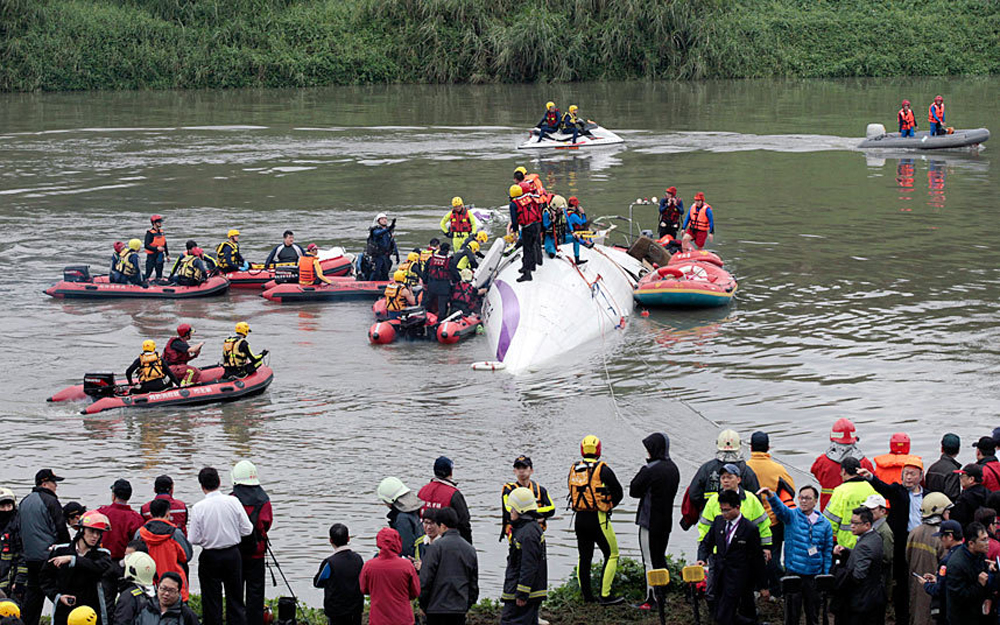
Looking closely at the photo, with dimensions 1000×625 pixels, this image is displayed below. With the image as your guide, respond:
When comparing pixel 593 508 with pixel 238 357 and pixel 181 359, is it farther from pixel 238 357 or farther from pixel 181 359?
pixel 181 359

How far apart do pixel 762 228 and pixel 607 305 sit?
10760mm

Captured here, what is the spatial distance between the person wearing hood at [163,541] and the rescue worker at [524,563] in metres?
2.35

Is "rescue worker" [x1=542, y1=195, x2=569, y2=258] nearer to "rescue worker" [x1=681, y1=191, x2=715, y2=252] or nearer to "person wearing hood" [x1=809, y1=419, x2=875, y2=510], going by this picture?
"rescue worker" [x1=681, y1=191, x2=715, y2=252]

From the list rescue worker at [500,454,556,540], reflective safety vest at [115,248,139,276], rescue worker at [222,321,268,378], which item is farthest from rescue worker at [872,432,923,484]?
reflective safety vest at [115,248,139,276]

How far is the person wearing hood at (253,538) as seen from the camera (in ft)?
33.6

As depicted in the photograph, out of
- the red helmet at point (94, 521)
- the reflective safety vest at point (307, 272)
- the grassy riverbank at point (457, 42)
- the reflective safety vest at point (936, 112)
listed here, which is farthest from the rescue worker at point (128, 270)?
the grassy riverbank at point (457, 42)

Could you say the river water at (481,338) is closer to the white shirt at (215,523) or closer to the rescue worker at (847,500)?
the white shirt at (215,523)

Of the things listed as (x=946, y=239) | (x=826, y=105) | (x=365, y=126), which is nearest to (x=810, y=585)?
(x=946, y=239)

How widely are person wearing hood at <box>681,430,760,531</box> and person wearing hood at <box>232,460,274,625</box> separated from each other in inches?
131

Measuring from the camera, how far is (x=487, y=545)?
13047 millimetres

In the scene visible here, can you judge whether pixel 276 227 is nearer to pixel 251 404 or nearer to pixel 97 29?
pixel 251 404

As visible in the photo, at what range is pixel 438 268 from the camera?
71.7ft

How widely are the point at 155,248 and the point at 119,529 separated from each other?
53.2 feet

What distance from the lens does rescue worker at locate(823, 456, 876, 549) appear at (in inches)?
388
